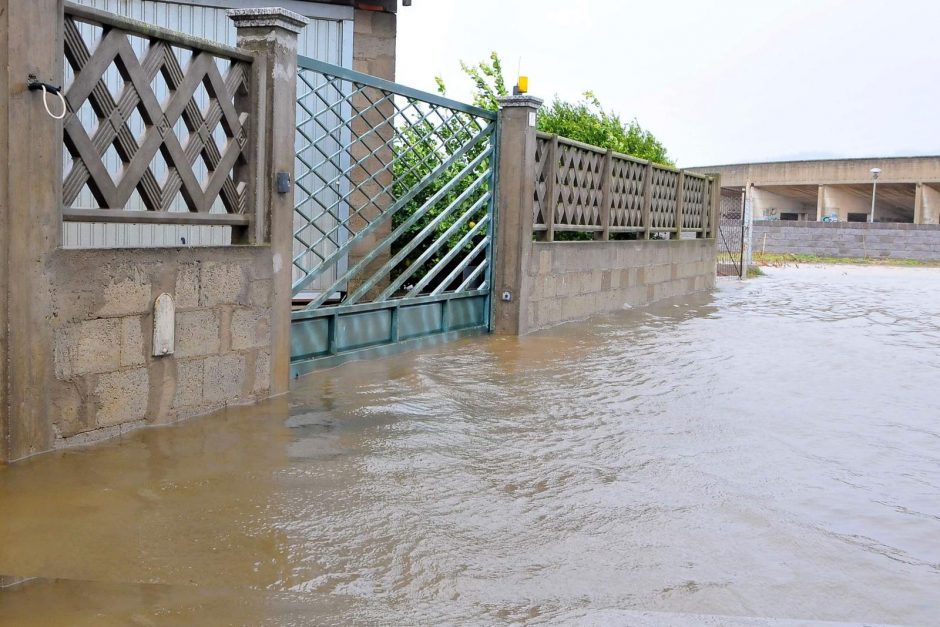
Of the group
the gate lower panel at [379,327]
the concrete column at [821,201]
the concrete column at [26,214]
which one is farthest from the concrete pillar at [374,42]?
the concrete column at [821,201]

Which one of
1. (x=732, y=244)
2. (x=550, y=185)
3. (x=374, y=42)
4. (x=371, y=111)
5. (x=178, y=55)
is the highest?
(x=374, y=42)

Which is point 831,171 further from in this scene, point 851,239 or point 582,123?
point 582,123

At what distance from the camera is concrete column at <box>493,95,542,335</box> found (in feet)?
32.9

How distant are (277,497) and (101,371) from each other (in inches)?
55.9

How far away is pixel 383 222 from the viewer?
872 cm

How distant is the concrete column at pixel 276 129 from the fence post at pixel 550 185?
183 inches

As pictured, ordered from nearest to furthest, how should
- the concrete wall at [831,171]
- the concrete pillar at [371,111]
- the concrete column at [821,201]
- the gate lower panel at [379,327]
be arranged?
the gate lower panel at [379,327] < the concrete pillar at [371,111] < the concrete wall at [831,171] < the concrete column at [821,201]

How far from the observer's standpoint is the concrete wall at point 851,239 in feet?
109

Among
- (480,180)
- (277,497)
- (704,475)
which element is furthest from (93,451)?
(480,180)

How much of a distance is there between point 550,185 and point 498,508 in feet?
22.6

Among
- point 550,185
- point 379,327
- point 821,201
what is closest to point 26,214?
point 379,327

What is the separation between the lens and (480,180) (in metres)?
9.80

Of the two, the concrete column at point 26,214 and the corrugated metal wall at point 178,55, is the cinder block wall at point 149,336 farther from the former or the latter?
the corrugated metal wall at point 178,55

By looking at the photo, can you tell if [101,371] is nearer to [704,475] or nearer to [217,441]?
[217,441]
